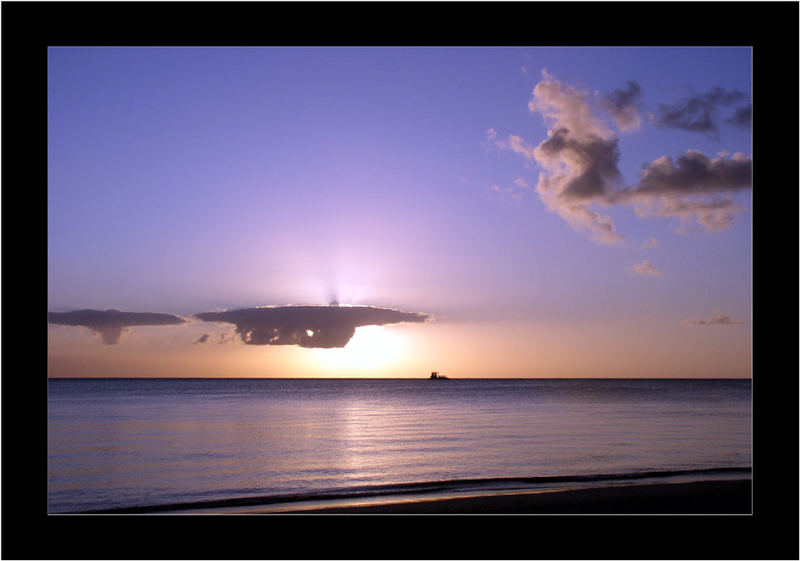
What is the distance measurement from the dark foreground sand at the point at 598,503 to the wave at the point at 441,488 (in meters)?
0.79

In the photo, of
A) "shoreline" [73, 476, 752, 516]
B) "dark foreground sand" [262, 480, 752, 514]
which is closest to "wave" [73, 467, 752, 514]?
"shoreline" [73, 476, 752, 516]

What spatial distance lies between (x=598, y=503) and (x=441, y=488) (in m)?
2.75

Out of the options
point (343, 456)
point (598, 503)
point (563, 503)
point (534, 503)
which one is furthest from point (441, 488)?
point (343, 456)

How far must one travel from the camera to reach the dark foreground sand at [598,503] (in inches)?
314

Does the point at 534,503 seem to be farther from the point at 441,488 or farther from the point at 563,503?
the point at 441,488

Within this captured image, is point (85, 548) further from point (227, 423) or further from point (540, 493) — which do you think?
point (227, 423)

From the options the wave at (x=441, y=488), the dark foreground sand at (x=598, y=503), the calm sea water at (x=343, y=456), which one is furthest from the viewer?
the calm sea water at (x=343, y=456)

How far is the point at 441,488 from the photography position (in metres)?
10.2

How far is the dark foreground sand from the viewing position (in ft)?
26.1

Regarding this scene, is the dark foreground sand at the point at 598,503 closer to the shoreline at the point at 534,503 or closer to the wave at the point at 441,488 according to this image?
the shoreline at the point at 534,503

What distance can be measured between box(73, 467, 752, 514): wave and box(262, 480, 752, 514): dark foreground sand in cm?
79

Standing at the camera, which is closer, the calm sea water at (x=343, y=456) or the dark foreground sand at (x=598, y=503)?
the dark foreground sand at (x=598, y=503)

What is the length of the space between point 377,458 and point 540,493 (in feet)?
16.8

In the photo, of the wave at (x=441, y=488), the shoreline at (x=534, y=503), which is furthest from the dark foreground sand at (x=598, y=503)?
the wave at (x=441, y=488)
